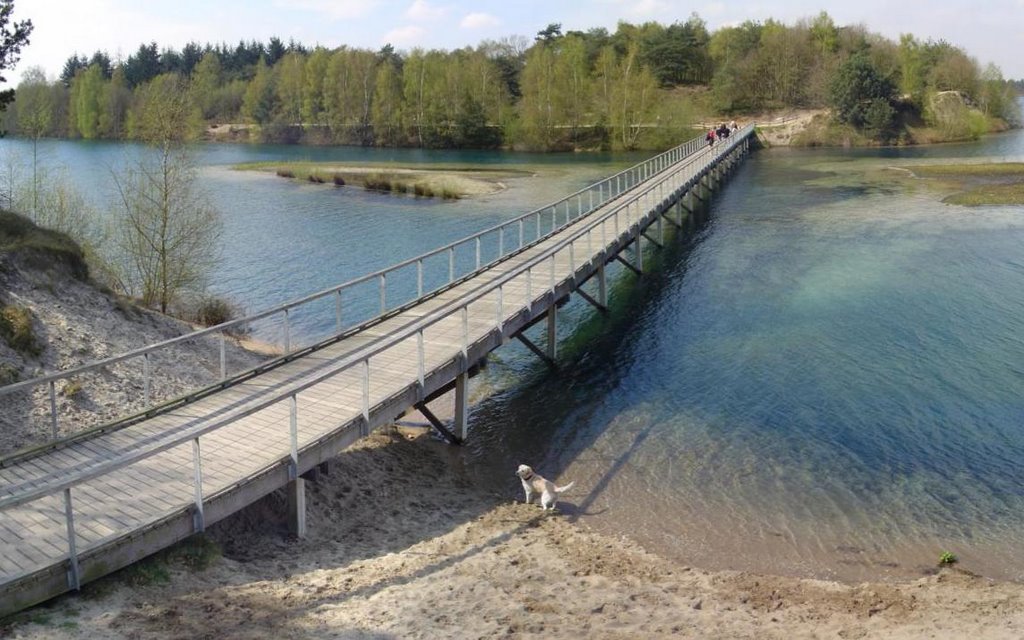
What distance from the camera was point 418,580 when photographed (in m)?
11.2

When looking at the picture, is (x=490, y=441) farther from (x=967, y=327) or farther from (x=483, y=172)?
(x=483, y=172)

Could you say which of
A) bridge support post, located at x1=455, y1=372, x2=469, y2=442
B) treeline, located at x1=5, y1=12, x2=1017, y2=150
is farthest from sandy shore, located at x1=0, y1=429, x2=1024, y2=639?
treeline, located at x1=5, y1=12, x2=1017, y2=150

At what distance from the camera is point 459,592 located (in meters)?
10.9

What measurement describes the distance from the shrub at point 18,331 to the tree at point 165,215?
7.52 meters

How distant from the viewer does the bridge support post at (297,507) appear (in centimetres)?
1230

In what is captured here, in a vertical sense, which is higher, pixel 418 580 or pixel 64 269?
pixel 64 269

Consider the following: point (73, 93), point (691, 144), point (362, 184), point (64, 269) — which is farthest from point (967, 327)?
point (73, 93)

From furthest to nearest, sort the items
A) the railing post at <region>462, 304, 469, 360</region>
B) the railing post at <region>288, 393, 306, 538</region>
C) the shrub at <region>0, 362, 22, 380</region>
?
the railing post at <region>462, 304, 469, 360</region>
the shrub at <region>0, 362, 22, 380</region>
the railing post at <region>288, 393, 306, 538</region>

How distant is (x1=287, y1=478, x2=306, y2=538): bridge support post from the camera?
1230 centimetres

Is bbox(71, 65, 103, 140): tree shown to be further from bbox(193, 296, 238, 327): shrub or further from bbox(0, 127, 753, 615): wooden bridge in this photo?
bbox(0, 127, 753, 615): wooden bridge

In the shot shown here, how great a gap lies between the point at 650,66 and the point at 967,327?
109 m

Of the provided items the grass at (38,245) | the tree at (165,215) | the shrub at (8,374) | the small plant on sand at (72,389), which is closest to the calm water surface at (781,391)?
the tree at (165,215)

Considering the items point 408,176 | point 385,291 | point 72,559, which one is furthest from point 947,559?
point 408,176

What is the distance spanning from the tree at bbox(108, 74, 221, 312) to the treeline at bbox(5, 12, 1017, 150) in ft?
224
